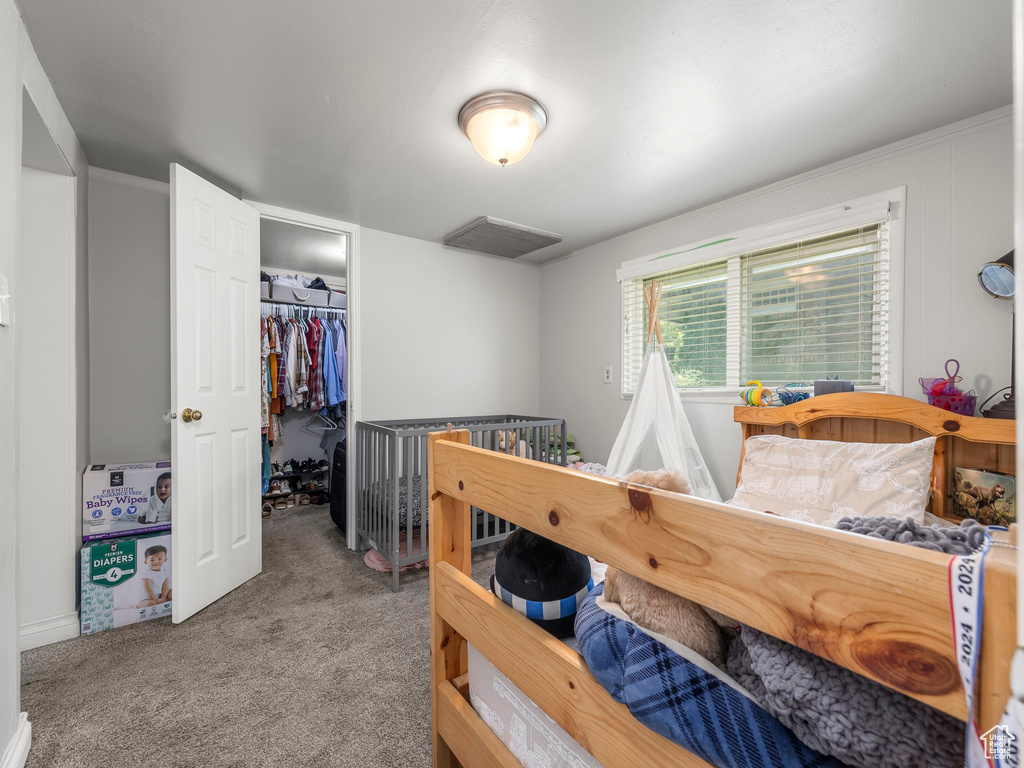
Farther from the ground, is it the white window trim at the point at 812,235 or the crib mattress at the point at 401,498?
the white window trim at the point at 812,235

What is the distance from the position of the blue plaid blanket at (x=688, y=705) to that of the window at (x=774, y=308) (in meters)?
2.01

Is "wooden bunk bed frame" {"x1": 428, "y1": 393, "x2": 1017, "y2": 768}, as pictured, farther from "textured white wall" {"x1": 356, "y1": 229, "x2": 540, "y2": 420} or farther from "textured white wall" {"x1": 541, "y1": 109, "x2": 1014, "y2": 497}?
"textured white wall" {"x1": 356, "y1": 229, "x2": 540, "y2": 420}

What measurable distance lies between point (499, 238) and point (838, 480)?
2.41 meters

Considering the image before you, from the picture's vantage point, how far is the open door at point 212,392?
1.94 meters

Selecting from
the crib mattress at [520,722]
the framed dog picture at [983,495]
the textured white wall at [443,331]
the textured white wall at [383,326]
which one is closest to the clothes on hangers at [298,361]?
the textured white wall at [383,326]

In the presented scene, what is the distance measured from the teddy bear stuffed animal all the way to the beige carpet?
0.97 m

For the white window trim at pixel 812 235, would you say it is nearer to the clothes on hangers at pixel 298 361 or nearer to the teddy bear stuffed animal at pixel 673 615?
the teddy bear stuffed animal at pixel 673 615

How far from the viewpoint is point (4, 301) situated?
1177 millimetres

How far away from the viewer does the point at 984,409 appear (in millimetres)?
1706

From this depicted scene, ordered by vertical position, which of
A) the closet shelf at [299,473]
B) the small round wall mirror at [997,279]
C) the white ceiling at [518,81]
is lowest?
the closet shelf at [299,473]

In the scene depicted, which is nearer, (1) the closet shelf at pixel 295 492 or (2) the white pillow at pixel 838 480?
(2) the white pillow at pixel 838 480

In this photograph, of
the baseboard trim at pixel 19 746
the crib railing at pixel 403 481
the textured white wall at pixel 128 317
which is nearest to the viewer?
the baseboard trim at pixel 19 746

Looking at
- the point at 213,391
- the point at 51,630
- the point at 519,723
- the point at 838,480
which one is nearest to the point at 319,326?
the point at 213,391

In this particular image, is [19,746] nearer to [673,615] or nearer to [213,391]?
[213,391]
